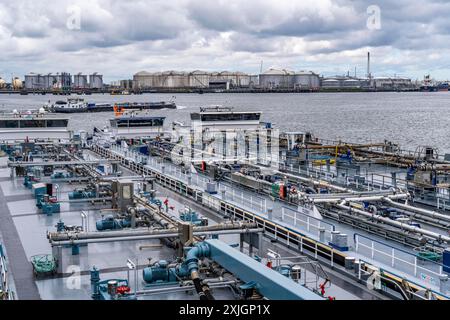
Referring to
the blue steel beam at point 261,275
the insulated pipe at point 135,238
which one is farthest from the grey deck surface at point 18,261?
the blue steel beam at point 261,275

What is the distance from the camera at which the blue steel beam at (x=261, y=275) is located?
376 inches

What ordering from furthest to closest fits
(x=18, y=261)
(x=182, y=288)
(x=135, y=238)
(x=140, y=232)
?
(x=18, y=261) < (x=140, y=232) < (x=135, y=238) < (x=182, y=288)

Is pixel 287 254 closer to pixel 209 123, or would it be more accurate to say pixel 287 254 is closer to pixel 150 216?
pixel 150 216

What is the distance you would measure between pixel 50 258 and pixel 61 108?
126 meters

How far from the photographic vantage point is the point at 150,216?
18.8 m

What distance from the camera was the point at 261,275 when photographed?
10523 millimetres

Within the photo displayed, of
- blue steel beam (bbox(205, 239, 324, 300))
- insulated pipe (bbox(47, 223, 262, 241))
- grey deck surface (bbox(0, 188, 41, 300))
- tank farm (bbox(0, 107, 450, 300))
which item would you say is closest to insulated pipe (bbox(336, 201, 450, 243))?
tank farm (bbox(0, 107, 450, 300))

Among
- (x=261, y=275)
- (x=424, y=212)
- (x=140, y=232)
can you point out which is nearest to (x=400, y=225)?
(x=424, y=212)

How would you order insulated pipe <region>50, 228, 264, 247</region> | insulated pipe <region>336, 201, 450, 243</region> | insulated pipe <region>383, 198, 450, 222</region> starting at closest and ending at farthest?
insulated pipe <region>50, 228, 264, 247</region>
insulated pipe <region>336, 201, 450, 243</region>
insulated pipe <region>383, 198, 450, 222</region>

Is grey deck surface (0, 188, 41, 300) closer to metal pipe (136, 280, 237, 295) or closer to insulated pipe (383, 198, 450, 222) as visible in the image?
metal pipe (136, 280, 237, 295)

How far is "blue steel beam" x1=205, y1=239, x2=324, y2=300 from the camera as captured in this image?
955 cm

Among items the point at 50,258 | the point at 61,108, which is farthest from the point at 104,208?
the point at 61,108

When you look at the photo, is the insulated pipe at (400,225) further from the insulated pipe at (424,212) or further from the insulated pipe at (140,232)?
the insulated pipe at (140,232)

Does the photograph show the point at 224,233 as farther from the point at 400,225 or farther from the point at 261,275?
the point at 400,225
